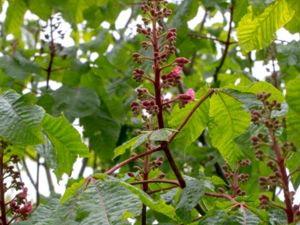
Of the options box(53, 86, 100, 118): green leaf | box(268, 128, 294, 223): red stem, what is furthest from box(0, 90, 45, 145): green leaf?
box(53, 86, 100, 118): green leaf

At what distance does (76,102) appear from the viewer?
11.6 feet

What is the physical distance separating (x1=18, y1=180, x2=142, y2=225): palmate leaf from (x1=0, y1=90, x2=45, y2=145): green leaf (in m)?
0.20

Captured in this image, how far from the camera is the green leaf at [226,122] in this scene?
6.61 ft

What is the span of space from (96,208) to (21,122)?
388 mm

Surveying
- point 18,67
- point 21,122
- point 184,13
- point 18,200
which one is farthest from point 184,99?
point 18,67

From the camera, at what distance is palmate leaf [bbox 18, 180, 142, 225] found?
1.55m

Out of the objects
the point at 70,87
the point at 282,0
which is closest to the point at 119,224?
the point at 282,0

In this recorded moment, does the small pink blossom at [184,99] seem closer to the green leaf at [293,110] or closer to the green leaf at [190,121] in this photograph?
the green leaf at [190,121]

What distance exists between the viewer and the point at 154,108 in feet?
6.25

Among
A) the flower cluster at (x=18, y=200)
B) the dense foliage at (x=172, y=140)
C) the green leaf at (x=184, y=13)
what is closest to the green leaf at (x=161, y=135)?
the dense foliage at (x=172, y=140)

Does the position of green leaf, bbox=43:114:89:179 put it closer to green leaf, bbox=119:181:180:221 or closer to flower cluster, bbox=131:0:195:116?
flower cluster, bbox=131:0:195:116

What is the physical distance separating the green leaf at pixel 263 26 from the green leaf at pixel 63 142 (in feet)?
2.21

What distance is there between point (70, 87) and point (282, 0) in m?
1.70

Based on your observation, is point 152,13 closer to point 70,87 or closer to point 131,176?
point 131,176
